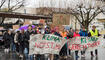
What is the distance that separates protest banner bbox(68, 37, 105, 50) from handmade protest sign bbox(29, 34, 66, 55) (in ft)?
1.87

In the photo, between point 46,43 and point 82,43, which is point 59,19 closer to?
point 82,43

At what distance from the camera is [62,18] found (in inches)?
525

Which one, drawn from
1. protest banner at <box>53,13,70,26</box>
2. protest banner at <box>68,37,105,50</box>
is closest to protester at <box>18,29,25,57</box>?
protest banner at <box>53,13,70,26</box>

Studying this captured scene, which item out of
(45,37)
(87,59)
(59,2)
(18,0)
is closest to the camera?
(45,37)

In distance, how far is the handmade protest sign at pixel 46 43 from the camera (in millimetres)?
11703

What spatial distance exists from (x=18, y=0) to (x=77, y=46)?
1254 inches

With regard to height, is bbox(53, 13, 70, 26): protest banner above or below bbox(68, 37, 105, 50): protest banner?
above

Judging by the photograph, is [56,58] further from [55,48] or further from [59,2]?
[59,2]

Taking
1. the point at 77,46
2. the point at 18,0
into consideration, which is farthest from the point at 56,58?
the point at 18,0

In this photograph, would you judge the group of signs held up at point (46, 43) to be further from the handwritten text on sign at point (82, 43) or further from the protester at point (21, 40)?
the protester at point (21, 40)

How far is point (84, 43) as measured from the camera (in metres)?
12.4

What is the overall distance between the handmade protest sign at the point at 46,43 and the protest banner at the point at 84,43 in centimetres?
57

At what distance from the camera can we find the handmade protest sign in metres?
11.7

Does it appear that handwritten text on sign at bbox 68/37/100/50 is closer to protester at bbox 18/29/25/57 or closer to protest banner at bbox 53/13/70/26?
protest banner at bbox 53/13/70/26
